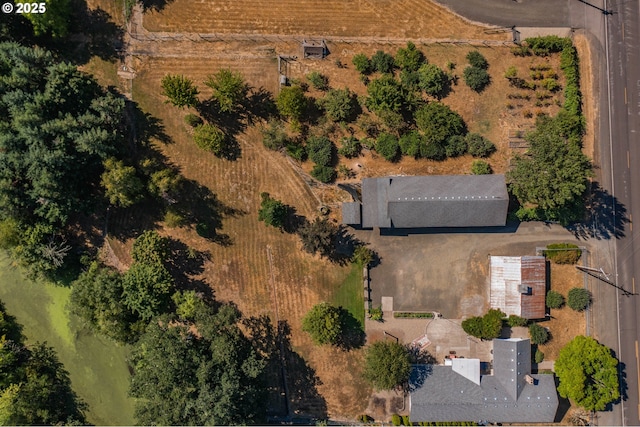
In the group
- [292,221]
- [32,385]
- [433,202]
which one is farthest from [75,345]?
[433,202]

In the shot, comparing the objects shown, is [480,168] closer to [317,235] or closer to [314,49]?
[317,235]

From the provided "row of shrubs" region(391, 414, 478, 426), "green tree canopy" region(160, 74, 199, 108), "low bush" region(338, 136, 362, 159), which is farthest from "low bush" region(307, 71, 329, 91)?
"row of shrubs" region(391, 414, 478, 426)

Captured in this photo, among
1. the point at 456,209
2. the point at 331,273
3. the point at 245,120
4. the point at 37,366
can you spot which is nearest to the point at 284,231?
the point at 331,273

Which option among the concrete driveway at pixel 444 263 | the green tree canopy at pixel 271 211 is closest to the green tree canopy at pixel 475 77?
the concrete driveway at pixel 444 263

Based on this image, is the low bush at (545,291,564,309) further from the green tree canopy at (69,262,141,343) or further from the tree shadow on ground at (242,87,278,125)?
the green tree canopy at (69,262,141,343)

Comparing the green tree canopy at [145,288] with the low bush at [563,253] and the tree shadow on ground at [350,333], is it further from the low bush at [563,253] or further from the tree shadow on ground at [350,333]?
the low bush at [563,253]

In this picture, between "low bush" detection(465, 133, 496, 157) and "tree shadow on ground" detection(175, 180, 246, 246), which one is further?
"tree shadow on ground" detection(175, 180, 246, 246)

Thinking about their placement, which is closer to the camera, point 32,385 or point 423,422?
point 32,385
